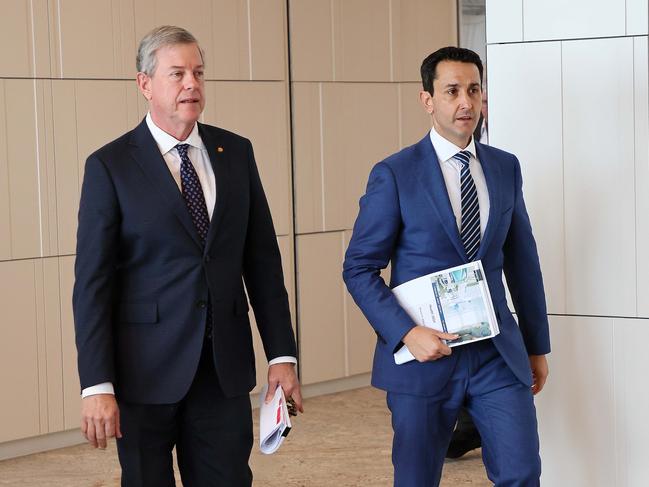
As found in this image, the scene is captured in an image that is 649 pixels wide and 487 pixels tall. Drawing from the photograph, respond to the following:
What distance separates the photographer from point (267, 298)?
302 cm

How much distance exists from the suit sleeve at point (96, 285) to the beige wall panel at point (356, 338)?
14.8 ft

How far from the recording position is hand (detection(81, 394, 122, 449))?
8.86 feet

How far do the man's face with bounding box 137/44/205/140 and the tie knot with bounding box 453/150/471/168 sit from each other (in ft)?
2.59

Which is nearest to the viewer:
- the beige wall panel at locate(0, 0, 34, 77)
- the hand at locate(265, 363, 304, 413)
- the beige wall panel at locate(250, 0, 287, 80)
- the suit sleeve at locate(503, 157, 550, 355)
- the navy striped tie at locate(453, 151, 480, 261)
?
the hand at locate(265, 363, 304, 413)

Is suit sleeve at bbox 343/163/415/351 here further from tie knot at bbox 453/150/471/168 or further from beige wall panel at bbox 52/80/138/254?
beige wall panel at bbox 52/80/138/254

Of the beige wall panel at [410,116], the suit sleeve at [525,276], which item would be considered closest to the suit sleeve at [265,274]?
the suit sleeve at [525,276]

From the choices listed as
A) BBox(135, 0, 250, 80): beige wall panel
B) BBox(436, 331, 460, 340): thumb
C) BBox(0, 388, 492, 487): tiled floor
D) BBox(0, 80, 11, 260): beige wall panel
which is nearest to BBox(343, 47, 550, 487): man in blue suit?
BBox(436, 331, 460, 340): thumb

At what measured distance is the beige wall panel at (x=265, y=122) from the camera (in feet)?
21.5

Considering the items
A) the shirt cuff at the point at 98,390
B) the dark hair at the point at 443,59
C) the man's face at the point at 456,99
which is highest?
the dark hair at the point at 443,59

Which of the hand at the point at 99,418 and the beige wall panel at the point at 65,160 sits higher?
the beige wall panel at the point at 65,160

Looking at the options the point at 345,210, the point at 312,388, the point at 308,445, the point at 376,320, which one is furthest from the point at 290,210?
the point at 376,320

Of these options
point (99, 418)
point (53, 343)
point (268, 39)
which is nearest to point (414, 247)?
point (99, 418)

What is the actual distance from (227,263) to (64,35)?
10.9 feet

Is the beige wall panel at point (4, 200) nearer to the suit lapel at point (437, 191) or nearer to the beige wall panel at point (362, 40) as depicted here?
the beige wall panel at point (362, 40)
